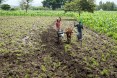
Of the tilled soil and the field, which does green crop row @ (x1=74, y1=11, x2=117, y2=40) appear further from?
the tilled soil

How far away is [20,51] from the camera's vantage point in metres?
13.9

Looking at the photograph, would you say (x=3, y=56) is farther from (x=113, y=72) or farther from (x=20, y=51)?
(x=113, y=72)

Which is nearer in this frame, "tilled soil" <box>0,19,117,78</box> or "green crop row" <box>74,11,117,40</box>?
"tilled soil" <box>0,19,117,78</box>

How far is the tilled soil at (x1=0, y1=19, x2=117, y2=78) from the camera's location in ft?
33.2

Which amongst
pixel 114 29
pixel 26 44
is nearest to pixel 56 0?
pixel 114 29

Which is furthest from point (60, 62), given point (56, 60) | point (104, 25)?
point (104, 25)

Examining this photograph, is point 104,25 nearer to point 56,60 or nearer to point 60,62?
point 56,60

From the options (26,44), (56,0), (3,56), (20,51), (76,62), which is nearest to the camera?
(76,62)

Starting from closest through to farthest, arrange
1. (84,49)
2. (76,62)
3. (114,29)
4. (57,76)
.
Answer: (57,76), (76,62), (84,49), (114,29)

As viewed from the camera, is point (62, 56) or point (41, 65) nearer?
point (41, 65)

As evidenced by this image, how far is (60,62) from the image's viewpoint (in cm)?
1178

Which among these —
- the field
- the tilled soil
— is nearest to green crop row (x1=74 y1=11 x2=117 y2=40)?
the field

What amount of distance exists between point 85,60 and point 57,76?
2.90 meters

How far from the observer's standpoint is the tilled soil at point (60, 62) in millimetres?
10133
